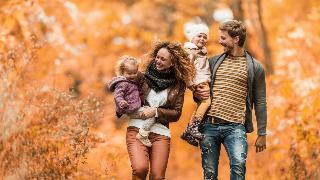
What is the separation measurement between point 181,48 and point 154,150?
1015 millimetres

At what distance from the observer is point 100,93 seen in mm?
14078

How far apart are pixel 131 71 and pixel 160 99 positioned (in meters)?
0.39

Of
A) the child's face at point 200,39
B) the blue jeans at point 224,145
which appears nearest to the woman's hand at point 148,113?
the blue jeans at point 224,145

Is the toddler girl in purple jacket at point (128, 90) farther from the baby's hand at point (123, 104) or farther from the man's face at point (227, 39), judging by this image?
the man's face at point (227, 39)

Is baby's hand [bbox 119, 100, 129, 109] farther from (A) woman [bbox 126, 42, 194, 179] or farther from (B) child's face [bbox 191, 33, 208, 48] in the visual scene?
(B) child's face [bbox 191, 33, 208, 48]

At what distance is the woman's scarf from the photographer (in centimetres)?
669

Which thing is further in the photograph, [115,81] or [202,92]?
[202,92]

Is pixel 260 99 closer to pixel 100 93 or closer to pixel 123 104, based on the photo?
pixel 123 104

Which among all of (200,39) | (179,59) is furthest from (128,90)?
(200,39)

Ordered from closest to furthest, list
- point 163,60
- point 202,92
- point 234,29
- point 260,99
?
point 163,60 < point 202,92 < point 234,29 < point 260,99

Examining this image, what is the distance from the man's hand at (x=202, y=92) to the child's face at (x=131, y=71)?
0.65 meters

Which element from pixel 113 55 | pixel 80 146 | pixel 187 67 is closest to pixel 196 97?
pixel 187 67

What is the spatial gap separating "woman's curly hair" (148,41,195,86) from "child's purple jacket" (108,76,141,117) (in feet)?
1.41

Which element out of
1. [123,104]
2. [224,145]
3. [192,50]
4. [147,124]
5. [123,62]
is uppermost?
[192,50]
